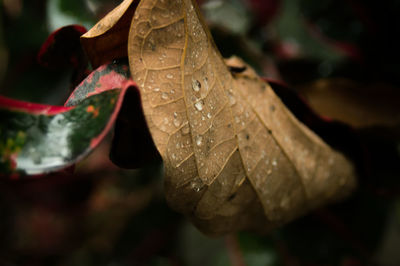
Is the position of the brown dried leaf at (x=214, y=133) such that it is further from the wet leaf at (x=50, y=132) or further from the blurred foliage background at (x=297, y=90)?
the blurred foliage background at (x=297, y=90)

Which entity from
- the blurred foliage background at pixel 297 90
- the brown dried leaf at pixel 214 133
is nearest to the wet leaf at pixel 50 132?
the brown dried leaf at pixel 214 133

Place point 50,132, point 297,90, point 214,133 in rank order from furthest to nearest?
point 297,90, point 214,133, point 50,132

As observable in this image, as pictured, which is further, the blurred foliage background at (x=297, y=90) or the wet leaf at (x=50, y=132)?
the blurred foliage background at (x=297, y=90)

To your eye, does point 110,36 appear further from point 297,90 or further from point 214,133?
point 297,90

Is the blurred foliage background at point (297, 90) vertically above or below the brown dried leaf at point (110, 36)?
below

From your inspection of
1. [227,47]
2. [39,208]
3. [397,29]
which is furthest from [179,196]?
[39,208]

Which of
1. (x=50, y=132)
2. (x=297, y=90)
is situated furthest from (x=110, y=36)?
(x=297, y=90)

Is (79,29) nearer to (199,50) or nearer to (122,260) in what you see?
(199,50)
